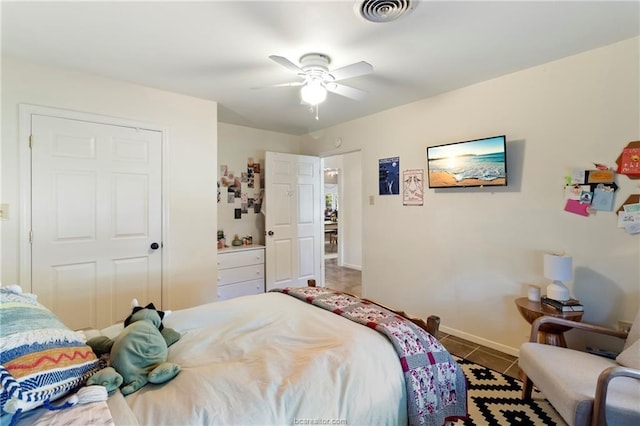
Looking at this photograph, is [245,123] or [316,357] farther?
[245,123]

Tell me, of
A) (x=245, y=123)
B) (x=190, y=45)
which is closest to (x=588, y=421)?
(x=190, y=45)

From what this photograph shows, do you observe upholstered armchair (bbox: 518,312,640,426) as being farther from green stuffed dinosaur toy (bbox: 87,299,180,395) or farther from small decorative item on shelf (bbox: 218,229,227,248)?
small decorative item on shelf (bbox: 218,229,227,248)

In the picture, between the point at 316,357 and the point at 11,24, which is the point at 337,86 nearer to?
the point at 316,357

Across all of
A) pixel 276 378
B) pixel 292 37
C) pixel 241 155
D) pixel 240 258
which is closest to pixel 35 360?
pixel 276 378

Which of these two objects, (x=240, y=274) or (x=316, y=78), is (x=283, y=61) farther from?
(x=240, y=274)

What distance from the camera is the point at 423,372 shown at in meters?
1.40

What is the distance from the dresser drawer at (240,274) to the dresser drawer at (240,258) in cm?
5

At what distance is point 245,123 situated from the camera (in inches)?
160

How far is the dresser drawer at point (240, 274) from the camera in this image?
3683 millimetres

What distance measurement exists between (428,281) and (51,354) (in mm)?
3014

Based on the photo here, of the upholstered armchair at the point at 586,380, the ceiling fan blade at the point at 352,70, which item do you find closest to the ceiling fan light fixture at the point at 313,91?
the ceiling fan blade at the point at 352,70

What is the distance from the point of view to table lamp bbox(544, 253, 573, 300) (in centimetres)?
213

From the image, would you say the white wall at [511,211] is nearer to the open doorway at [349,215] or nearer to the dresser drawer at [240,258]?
the dresser drawer at [240,258]

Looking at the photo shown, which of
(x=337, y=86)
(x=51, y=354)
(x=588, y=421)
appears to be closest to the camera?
(x=51, y=354)
